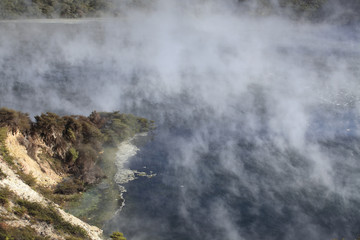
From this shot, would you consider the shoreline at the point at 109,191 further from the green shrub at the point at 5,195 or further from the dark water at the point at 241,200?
the green shrub at the point at 5,195

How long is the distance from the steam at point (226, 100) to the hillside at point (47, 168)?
211 cm

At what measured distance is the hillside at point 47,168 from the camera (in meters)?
8.90

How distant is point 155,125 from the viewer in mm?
18047

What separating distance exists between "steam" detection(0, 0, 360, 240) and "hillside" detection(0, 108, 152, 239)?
2.11 meters

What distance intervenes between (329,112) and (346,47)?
53.7ft

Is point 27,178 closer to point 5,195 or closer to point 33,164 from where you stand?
point 33,164

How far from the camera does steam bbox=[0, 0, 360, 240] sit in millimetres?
12164

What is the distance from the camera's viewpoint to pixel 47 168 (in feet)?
41.2

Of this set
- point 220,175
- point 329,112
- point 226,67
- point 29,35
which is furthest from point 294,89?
point 29,35

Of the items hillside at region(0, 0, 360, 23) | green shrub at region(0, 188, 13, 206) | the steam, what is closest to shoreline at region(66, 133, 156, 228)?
the steam

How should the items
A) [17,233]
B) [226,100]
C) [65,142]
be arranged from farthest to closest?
[226,100] < [65,142] < [17,233]

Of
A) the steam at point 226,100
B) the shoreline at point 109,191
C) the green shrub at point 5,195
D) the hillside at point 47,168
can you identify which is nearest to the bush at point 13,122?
the hillside at point 47,168

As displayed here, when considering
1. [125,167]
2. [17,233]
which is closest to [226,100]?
[125,167]

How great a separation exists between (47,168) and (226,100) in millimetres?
10782
